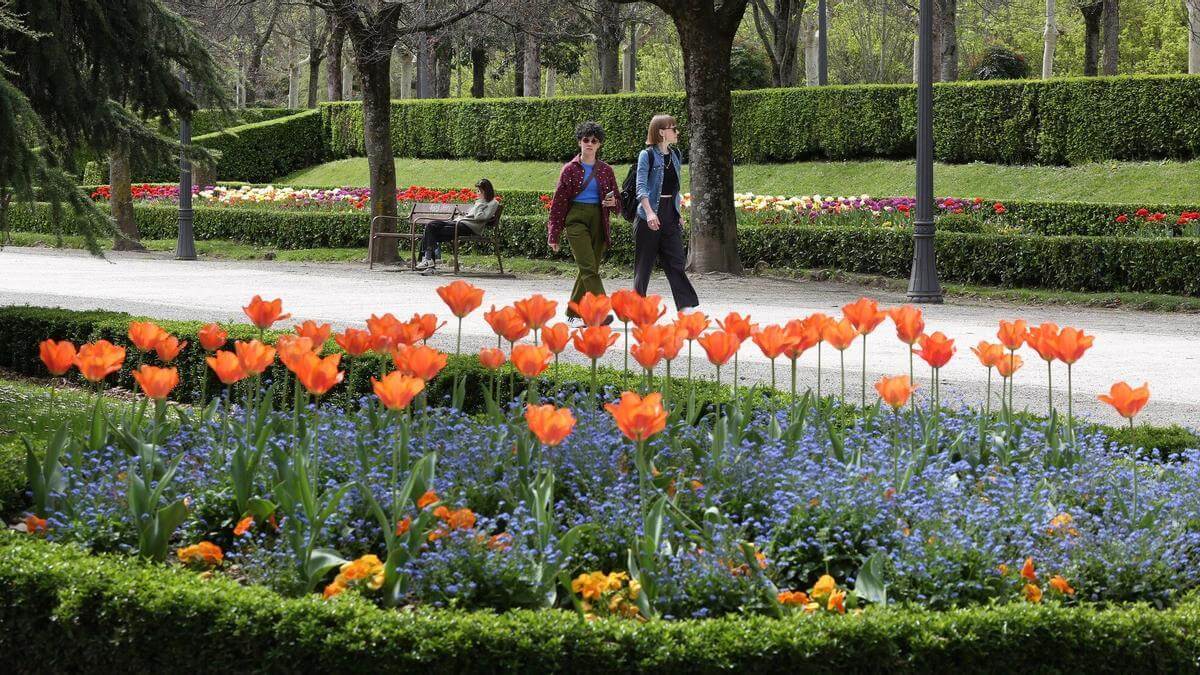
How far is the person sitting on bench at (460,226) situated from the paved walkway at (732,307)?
593mm

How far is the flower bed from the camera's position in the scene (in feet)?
12.9

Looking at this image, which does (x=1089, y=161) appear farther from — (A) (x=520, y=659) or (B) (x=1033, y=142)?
(A) (x=520, y=659)

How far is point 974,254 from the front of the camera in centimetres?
1808

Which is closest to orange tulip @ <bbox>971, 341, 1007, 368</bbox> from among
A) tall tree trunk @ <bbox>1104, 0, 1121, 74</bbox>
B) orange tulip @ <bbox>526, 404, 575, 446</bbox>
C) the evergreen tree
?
orange tulip @ <bbox>526, 404, 575, 446</bbox>

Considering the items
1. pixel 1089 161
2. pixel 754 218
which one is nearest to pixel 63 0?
pixel 754 218

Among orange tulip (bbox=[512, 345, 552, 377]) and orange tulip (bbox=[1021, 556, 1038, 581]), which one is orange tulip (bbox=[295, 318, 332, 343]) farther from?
orange tulip (bbox=[1021, 556, 1038, 581])

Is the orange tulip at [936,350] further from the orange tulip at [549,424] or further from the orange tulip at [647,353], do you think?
the orange tulip at [549,424]

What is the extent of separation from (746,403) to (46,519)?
2.62 metres

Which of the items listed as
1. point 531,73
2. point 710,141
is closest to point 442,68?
point 531,73

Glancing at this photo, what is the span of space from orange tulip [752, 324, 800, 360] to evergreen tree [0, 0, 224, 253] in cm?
524

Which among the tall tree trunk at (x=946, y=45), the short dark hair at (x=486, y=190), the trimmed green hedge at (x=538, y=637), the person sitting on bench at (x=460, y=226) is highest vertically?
the tall tree trunk at (x=946, y=45)

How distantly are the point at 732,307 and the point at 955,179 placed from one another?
1441 centimetres

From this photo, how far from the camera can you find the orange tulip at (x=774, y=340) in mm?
4832

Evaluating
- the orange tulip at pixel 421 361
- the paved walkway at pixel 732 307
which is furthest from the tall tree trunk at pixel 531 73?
the orange tulip at pixel 421 361
